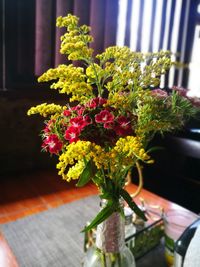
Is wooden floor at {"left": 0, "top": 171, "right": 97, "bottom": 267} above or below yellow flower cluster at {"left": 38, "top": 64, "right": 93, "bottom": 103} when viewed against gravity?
below

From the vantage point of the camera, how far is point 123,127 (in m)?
0.58

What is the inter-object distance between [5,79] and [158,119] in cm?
119

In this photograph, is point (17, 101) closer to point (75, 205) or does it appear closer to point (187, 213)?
point (75, 205)

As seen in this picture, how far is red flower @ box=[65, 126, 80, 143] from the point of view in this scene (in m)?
0.56

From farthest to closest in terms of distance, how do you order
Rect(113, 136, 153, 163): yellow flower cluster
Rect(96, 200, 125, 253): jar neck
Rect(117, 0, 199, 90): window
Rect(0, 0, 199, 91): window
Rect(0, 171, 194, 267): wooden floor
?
Rect(117, 0, 199, 90): window
Rect(0, 0, 199, 91): window
Rect(0, 171, 194, 267): wooden floor
Rect(96, 200, 125, 253): jar neck
Rect(113, 136, 153, 163): yellow flower cluster

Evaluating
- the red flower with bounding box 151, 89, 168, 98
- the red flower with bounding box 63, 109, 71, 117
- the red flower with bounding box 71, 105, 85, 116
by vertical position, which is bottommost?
the red flower with bounding box 63, 109, 71, 117

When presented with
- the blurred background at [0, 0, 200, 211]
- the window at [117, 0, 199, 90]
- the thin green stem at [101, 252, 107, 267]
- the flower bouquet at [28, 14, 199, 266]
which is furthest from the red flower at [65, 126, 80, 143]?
the window at [117, 0, 199, 90]

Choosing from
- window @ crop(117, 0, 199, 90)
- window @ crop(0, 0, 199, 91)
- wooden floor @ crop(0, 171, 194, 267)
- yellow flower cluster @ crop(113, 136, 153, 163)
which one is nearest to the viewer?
yellow flower cluster @ crop(113, 136, 153, 163)

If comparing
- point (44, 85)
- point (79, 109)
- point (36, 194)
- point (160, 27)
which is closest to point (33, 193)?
point (36, 194)

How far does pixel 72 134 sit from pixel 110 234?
27cm

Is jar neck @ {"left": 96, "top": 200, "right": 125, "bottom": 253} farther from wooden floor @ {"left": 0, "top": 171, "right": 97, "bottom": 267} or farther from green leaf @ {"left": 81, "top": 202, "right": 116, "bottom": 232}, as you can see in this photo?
wooden floor @ {"left": 0, "top": 171, "right": 97, "bottom": 267}

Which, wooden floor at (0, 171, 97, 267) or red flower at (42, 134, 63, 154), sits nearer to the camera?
red flower at (42, 134, 63, 154)

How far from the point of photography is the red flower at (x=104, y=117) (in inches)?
22.2

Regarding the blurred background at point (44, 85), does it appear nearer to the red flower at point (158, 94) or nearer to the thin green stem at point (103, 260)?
the red flower at point (158, 94)
